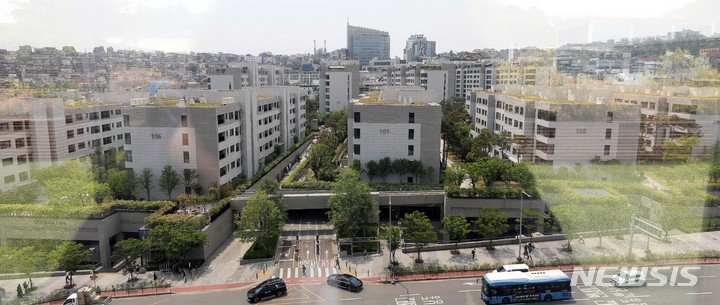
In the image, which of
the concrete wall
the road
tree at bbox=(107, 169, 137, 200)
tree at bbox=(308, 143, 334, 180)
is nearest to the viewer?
the road

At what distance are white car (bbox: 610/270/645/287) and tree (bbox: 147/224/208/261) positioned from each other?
6.99 metres

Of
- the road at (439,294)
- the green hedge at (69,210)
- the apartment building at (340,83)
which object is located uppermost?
the apartment building at (340,83)

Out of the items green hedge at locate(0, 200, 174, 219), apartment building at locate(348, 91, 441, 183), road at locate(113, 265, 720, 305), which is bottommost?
road at locate(113, 265, 720, 305)

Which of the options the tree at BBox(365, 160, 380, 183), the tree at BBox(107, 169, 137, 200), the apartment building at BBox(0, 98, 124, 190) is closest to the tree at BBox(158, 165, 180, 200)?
the tree at BBox(107, 169, 137, 200)

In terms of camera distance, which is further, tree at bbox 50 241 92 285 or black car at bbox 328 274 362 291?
tree at bbox 50 241 92 285

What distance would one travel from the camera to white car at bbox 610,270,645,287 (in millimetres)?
6742

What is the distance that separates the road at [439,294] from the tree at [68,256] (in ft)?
4.09

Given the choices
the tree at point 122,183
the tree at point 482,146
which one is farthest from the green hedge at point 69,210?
the tree at point 482,146

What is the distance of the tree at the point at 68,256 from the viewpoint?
7.46 m

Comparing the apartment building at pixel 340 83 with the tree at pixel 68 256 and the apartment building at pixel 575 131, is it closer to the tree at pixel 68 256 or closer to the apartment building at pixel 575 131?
the apartment building at pixel 575 131

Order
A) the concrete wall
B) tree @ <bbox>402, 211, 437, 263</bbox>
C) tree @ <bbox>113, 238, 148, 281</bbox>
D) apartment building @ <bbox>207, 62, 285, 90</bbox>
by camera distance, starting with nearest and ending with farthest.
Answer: tree @ <bbox>113, 238, 148, 281</bbox> < tree @ <bbox>402, 211, 437, 263</bbox> < the concrete wall < apartment building @ <bbox>207, 62, 285, 90</bbox>

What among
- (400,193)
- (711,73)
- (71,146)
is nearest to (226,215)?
(400,193)

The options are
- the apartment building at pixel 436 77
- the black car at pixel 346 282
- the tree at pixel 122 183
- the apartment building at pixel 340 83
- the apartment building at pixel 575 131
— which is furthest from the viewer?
the apartment building at pixel 436 77

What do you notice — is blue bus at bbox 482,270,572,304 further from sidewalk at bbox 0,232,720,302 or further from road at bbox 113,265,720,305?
sidewalk at bbox 0,232,720,302
